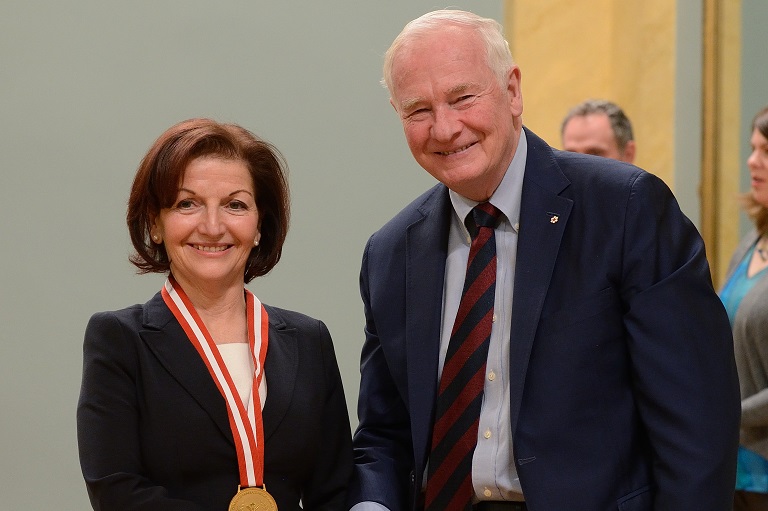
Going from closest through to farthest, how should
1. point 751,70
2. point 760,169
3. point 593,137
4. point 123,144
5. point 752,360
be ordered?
point 752,360 < point 123,144 < point 760,169 < point 593,137 < point 751,70

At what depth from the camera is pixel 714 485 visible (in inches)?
89.6

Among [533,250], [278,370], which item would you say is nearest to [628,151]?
[533,250]

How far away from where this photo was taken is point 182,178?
2.38 meters

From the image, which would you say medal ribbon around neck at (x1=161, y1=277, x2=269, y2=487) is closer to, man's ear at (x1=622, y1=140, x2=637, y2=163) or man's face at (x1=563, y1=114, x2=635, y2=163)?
man's face at (x1=563, y1=114, x2=635, y2=163)

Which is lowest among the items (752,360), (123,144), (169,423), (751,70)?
(752,360)

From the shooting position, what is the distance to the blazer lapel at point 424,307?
2.50 meters

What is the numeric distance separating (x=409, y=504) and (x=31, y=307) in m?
1.74

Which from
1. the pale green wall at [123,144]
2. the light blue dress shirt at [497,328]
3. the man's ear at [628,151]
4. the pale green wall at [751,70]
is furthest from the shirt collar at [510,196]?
the pale green wall at [751,70]

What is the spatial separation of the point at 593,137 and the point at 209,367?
111 inches

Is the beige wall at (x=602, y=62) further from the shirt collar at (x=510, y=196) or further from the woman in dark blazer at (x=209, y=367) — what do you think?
the woman in dark blazer at (x=209, y=367)

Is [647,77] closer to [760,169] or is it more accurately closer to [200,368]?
[760,169]

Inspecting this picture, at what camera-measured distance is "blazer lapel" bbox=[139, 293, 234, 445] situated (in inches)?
90.9

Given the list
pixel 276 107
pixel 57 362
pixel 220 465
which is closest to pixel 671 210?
pixel 220 465

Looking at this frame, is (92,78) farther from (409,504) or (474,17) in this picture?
(409,504)
